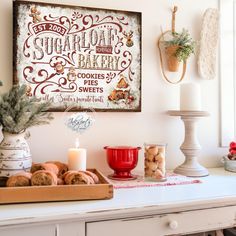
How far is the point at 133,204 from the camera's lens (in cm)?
103

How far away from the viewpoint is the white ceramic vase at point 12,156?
1.14m

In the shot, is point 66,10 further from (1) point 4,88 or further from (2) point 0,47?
(1) point 4,88

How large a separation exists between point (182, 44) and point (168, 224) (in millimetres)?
959

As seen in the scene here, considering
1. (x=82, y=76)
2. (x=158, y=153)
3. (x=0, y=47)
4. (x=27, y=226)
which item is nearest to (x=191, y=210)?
(x=158, y=153)

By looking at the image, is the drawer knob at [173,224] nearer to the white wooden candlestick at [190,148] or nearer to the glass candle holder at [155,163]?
the glass candle holder at [155,163]

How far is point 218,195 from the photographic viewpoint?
1.15m

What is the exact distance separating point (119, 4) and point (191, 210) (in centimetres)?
111

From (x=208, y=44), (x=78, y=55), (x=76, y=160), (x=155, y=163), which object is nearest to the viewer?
(x=76, y=160)

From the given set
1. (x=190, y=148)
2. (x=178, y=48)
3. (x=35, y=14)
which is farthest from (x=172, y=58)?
(x=35, y=14)

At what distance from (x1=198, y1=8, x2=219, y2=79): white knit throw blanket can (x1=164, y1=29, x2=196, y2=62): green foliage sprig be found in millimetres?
111

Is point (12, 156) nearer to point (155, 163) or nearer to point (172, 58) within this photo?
point (155, 163)

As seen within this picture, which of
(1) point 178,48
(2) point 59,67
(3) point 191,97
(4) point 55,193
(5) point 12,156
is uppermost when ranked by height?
(1) point 178,48

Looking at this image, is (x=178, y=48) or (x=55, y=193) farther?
(x=178, y=48)

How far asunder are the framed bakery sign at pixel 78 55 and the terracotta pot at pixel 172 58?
0.56ft
